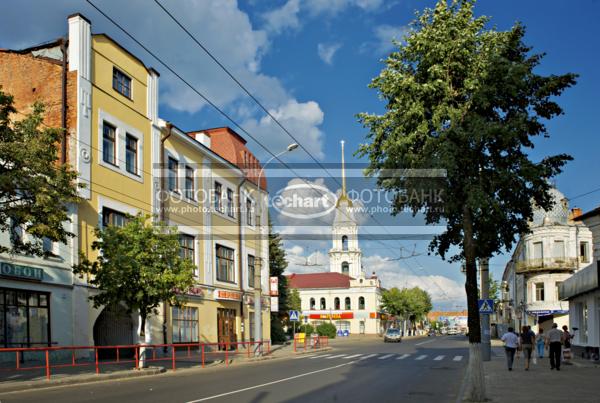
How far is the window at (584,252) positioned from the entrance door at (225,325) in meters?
31.6

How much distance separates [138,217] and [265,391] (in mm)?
9883

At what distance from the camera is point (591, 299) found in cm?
2742

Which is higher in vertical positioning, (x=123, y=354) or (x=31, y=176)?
(x=31, y=176)

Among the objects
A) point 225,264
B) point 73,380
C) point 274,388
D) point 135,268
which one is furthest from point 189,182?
point 274,388

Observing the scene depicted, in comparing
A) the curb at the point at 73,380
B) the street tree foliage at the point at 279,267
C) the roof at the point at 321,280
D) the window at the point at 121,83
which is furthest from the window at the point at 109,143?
the roof at the point at 321,280

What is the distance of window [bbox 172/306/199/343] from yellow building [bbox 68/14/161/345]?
1926mm

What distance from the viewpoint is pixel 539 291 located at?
55000 mm

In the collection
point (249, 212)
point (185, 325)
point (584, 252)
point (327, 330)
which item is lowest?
point (327, 330)

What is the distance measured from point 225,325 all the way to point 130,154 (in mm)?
13074

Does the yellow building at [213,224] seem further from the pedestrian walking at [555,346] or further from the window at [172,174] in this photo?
the pedestrian walking at [555,346]

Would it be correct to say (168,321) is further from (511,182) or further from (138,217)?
(511,182)

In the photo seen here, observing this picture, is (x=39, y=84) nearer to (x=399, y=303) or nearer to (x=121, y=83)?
(x=121, y=83)

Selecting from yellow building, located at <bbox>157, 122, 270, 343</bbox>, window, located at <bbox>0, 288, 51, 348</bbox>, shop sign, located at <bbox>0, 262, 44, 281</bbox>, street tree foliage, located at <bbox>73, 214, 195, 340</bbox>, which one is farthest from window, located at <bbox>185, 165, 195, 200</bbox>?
shop sign, located at <bbox>0, 262, 44, 281</bbox>

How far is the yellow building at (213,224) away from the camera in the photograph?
32.8m
